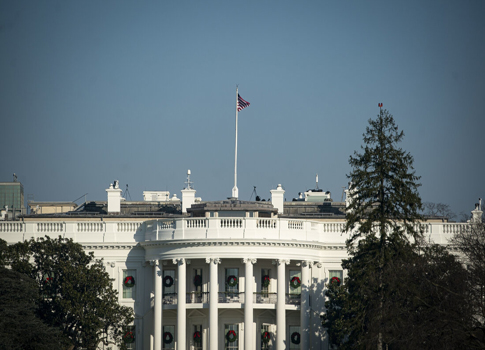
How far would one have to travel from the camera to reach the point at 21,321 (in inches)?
2862

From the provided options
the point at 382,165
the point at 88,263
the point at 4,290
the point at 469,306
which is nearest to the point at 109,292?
the point at 88,263

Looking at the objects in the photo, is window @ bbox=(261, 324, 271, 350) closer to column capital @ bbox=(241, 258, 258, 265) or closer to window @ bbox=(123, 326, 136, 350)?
column capital @ bbox=(241, 258, 258, 265)

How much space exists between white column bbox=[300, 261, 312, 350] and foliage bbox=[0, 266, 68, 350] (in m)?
19.6

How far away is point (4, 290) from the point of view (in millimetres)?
74000

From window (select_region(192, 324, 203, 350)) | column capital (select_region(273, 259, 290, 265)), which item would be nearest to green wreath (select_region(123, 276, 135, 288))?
window (select_region(192, 324, 203, 350))

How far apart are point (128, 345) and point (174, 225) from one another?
428 inches

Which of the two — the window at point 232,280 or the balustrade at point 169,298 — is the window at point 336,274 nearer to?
the window at point 232,280

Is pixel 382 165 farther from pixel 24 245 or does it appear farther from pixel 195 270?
pixel 24 245

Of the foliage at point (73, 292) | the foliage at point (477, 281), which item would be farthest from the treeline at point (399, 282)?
the foliage at point (73, 292)

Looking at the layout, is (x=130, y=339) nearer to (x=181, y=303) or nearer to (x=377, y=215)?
(x=181, y=303)

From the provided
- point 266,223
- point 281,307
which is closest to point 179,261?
point 266,223

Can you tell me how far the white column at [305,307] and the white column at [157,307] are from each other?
36.9 feet

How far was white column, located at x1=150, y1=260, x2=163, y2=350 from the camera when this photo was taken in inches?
3327

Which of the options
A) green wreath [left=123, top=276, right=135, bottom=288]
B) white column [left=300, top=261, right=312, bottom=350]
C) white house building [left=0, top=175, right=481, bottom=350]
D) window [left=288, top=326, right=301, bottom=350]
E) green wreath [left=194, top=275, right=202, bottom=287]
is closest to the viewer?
white house building [left=0, top=175, right=481, bottom=350]
